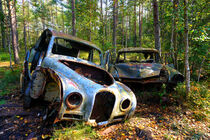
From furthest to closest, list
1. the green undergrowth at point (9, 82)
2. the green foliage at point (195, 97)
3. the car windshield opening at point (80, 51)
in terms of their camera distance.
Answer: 1. the green undergrowth at point (9, 82)
2. the car windshield opening at point (80, 51)
3. the green foliage at point (195, 97)

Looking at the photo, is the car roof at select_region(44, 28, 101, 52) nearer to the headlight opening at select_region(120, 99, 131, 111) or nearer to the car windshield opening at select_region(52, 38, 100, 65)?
the car windshield opening at select_region(52, 38, 100, 65)

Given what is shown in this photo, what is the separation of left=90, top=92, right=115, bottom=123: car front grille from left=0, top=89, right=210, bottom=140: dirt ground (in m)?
0.24

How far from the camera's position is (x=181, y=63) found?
641 centimetres

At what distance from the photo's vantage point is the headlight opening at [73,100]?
1.74 meters

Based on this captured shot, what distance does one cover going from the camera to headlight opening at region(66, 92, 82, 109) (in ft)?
5.71

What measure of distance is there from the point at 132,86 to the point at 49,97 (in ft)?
7.93

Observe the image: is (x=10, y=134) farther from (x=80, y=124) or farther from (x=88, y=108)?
(x=88, y=108)

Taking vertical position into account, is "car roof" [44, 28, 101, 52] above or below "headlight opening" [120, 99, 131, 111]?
above

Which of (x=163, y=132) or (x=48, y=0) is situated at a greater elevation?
(x=48, y=0)

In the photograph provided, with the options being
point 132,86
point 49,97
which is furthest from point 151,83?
point 49,97

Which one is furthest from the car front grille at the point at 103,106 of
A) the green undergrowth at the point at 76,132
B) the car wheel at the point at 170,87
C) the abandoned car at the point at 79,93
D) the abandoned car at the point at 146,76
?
the car wheel at the point at 170,87

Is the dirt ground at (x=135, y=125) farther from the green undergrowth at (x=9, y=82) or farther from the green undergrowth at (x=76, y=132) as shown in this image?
the green undergrowth at (x=9, y=82)

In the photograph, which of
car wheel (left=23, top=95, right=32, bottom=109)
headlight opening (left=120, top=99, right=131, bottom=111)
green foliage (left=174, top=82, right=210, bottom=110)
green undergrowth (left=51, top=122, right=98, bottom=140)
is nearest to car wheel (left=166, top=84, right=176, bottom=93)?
green foliage (left=174, top=82, right=210, bottom=110)

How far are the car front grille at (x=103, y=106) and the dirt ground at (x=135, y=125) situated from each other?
0.78ft
